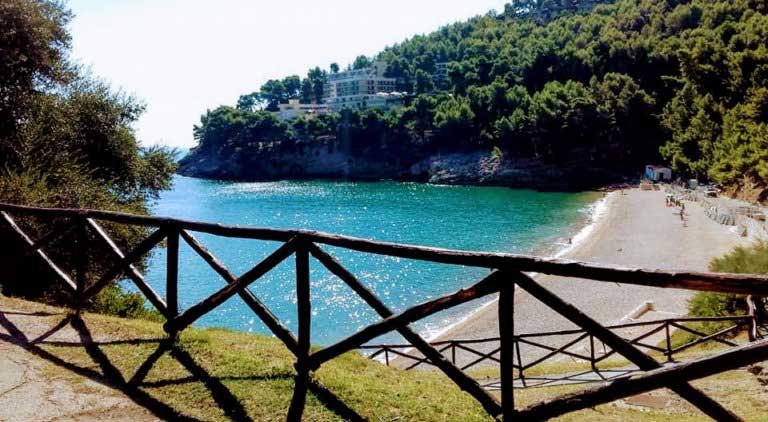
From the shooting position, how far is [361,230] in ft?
204

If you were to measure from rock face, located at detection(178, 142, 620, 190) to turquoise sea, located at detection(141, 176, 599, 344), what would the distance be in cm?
680

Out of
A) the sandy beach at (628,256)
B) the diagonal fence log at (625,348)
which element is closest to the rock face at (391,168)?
the sandy beach at (628,256)

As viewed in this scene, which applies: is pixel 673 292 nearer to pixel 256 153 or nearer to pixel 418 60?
pixel 256 153

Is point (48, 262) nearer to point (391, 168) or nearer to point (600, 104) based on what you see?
point (600, 104)

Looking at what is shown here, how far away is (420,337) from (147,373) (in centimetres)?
329

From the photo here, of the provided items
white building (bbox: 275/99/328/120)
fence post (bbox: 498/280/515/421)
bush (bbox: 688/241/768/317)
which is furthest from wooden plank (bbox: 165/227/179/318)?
white building (bbox: 275/99/328/120)

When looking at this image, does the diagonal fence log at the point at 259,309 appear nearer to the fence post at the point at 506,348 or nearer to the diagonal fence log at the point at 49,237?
the fence post at the point at 506,348

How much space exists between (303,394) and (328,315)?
93.8 ft

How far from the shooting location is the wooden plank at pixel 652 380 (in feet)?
10.1

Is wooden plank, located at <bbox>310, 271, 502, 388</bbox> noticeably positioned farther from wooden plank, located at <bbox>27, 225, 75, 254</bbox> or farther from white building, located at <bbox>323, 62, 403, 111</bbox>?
white building, located at <bbox>323, 62, 403, 111</bbox>

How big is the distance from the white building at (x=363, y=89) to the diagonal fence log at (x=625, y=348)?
163736 mm

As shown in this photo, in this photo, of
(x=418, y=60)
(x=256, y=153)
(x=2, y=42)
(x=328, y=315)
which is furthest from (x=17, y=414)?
(x=418, y=60)

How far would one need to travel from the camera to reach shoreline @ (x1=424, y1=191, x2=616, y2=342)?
28625mm

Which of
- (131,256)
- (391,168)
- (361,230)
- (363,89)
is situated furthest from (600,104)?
(131,256)
